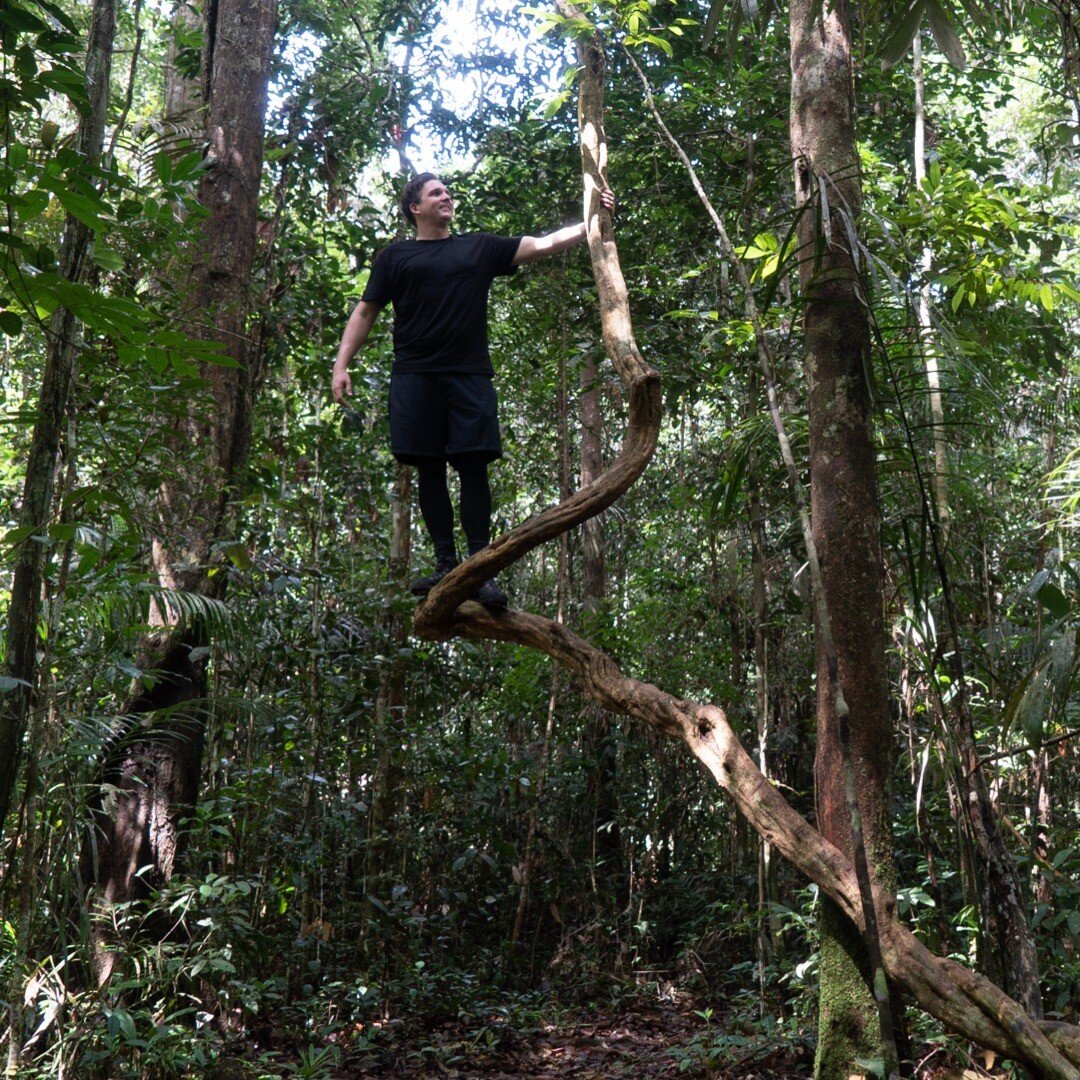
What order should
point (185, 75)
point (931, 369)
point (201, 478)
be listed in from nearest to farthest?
point (931, 369) < point (201, 478) < point (185, 75)

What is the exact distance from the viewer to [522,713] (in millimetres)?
8328

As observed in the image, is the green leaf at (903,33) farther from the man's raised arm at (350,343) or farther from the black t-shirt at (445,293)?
the man's raised arm at (350,343)

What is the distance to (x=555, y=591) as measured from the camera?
1030 centimetres

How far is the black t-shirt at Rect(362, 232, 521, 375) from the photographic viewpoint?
14.5ft

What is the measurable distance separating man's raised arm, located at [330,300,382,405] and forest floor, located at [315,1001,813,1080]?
306cm

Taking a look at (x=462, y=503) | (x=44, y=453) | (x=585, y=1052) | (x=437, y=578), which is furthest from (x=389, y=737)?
(x=44, y=453)

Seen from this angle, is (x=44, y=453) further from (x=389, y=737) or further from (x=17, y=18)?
(x=389, y=737)

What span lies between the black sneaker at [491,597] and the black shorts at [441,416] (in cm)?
52

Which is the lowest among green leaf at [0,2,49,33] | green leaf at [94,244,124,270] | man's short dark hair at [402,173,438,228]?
green leaf at [94,244,124,270]

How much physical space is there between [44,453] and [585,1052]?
4.20 m

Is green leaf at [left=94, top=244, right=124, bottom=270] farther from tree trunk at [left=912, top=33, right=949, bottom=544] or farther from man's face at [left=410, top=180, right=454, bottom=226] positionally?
tree trunk at [left=912, top=33, right=949, bottom=544]

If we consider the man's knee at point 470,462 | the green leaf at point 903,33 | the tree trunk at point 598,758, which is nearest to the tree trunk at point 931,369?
the green leaf at point 903,33

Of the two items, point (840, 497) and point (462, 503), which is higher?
point (462, 503)

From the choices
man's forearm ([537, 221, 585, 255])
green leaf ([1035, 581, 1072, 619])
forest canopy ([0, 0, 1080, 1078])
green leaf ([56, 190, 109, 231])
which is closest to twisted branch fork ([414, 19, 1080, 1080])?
forest canopy ([0, 0, 1080, 1078])
